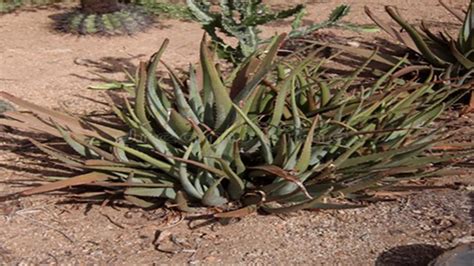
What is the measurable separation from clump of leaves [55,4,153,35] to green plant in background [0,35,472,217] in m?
2.54

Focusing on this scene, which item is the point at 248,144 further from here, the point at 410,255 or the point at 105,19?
the point at 105,19

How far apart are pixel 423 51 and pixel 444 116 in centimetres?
62

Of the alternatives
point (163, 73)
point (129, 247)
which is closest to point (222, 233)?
point (129, 247)

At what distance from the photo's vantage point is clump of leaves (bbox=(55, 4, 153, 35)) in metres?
7.33

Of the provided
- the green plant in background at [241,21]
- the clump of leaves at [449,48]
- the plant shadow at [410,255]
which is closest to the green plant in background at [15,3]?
the green plant in background at [241,21]

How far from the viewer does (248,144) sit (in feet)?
14.7

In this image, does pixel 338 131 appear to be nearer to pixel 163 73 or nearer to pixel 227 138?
pixel 227 138

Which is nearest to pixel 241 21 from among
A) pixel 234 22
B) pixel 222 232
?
pixel 234 22

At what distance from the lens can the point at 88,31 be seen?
7312mm

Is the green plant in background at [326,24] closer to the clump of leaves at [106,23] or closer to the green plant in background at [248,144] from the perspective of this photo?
the green plant in background at [248,144]

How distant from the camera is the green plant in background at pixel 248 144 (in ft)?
14.0

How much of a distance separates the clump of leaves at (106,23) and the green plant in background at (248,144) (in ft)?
8.33

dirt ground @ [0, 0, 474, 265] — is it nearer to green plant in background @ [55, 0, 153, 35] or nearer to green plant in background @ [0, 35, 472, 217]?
green plant in background @ [0, 35, 472, 217]

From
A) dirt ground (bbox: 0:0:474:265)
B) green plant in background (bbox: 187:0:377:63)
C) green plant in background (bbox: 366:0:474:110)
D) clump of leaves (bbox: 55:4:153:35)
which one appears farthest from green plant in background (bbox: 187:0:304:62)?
clump of leaves (bbox: 55:4:153:35)
